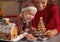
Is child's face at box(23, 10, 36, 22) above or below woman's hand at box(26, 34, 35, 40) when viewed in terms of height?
above

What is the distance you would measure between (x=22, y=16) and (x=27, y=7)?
4 centimetres

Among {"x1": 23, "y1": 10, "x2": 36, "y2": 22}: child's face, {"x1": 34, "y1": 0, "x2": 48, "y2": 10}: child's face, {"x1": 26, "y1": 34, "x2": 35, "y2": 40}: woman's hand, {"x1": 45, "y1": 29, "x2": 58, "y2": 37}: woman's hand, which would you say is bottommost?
{"x1": 26, "y1": 34, "x2": 35, "y2": 40}: woman's hand

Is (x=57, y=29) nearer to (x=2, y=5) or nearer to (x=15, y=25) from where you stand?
(x=15, y=25)

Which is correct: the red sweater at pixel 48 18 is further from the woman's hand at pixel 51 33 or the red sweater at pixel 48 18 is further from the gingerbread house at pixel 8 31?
the gingerbread house at pixel 8 31

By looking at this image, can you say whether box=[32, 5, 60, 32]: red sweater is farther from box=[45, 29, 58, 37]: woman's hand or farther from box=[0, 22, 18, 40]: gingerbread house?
box=[0, 22, 18, 40]: gingerbread house

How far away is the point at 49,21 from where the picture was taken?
91 cm

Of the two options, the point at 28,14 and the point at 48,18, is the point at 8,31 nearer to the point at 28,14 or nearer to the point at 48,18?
the point at 28,14

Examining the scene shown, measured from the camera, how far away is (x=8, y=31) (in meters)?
0.77

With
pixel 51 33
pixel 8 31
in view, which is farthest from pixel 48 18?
pixel 8 31

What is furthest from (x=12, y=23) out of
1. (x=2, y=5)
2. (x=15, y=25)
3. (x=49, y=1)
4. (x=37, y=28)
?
(x=2, y=5)

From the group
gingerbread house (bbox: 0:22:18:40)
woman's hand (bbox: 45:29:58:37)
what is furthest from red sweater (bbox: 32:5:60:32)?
gingerbread house (bbox: 0:22:18:40)

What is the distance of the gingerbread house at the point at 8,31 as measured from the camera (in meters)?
0.77

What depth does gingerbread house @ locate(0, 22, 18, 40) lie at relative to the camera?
2.51ft

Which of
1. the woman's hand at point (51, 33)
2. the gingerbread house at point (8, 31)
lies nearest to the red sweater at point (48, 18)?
the woman's hand at point (51, 33)
